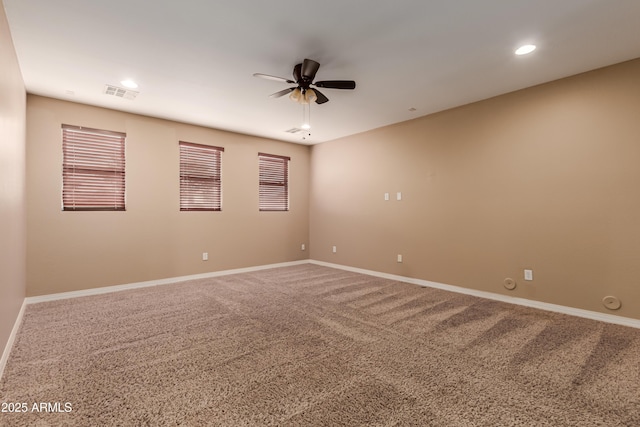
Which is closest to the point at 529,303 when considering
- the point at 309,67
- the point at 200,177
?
the point at 309,67

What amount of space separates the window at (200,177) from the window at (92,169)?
886mm

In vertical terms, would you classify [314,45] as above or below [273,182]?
above

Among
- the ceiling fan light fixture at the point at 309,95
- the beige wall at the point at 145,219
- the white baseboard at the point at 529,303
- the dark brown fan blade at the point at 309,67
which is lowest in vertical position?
the white baseboard at the point at 529,303

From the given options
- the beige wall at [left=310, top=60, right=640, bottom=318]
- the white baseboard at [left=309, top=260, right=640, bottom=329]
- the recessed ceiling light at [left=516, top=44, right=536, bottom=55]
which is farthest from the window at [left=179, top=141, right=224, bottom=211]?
the recessed ceiling light at [left=516, top=44, right=536, bottom=55]

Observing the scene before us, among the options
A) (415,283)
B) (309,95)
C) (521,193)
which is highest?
(309,95)

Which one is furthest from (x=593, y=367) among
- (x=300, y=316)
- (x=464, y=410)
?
(x=300, y=316)

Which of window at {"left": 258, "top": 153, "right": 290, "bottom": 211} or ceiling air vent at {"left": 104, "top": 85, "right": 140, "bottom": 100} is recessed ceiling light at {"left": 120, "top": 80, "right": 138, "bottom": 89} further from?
window at {"left": 258, "top": 153, "right": 290, "bottom": 211}

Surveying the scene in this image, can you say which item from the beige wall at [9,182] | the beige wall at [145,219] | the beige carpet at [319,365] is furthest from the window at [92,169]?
the beige carpet at [319,365]

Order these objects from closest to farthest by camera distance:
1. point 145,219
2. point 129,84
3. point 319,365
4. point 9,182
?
point 319,365 < point 9,182 < point 129,84 < point 145,219

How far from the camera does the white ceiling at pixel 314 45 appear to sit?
2250 millimetres

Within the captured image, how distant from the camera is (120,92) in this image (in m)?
3.75

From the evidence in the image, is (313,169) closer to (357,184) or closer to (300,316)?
(357,184)

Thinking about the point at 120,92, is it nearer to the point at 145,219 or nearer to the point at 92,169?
the point at 92,169

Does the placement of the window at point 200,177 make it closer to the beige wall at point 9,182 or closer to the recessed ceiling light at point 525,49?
the beige wall at point 9,182
